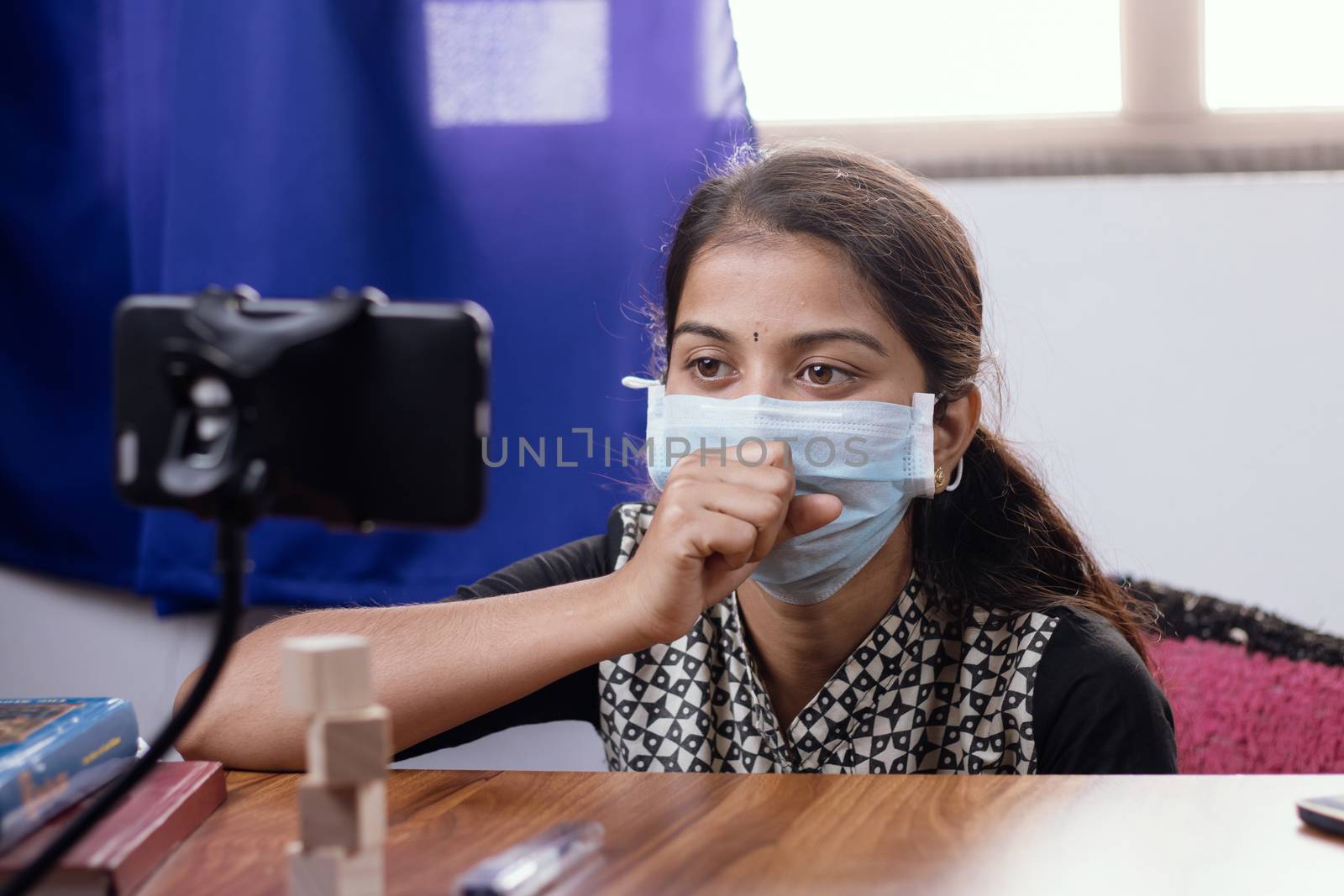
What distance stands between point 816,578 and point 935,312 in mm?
288

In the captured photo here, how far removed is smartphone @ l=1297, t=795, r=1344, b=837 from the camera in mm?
615

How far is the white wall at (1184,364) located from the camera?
5.27 feet

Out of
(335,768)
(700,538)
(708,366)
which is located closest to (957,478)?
(708,366)

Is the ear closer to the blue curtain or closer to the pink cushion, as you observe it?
the pink cushion

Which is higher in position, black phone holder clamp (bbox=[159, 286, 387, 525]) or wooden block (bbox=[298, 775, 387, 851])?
black phone holder clamp (bbox=[159, 286, 387, 525])

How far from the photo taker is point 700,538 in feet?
2.85

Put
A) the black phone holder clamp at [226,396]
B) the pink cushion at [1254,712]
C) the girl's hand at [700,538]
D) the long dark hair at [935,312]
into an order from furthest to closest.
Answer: the pink cushion at [1254,712] < the long dark hair at [935,312] < the girl's hand at [700,538] < the black phone holder clamp at [226,396]

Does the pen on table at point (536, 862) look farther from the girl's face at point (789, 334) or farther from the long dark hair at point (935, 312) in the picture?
the long dark hair at point (935, 312)

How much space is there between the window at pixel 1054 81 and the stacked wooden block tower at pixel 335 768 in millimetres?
1423

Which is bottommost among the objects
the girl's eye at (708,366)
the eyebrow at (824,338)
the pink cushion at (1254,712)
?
the pink cushion at (1254,712)

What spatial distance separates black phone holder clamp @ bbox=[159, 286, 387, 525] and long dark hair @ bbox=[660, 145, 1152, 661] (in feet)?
2.46

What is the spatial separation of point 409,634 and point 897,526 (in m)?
0.50

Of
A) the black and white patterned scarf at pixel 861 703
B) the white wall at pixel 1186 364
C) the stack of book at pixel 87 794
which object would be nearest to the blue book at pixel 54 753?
the stack of book at pixel 87 794

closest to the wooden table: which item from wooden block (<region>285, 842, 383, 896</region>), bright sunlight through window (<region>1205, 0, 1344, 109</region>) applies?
wooden block (<region>285, 842, 383, 896</region>)
